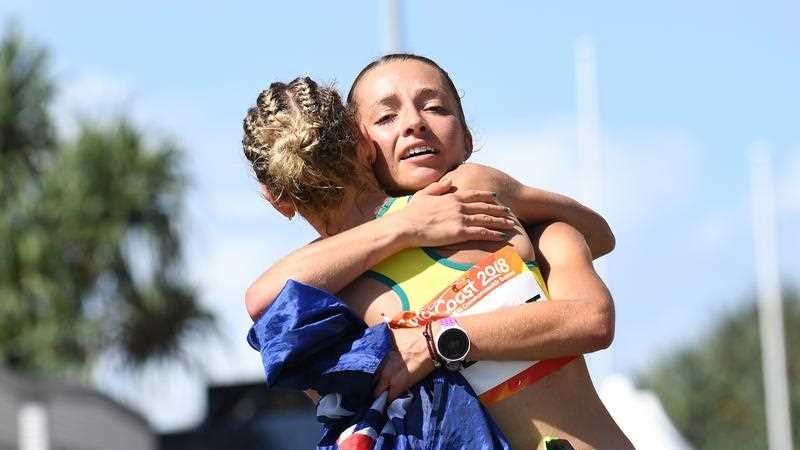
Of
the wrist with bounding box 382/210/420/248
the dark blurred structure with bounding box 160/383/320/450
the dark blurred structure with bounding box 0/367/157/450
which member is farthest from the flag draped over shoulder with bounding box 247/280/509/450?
the dark blurred structure with bounding box 160/383/320/450

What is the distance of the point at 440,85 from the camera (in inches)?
143

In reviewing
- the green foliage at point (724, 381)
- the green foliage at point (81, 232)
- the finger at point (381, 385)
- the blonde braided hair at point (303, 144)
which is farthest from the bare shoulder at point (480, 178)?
the green foliage at point (724, 381)

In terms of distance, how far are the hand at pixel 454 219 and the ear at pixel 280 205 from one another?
277 mm

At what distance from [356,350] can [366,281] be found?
199mm

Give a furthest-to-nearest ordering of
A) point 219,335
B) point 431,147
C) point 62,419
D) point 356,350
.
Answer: point 219,335 < point 62,419 < point 431,147 < point 356,350

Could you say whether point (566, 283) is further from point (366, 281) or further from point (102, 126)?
point (102, 126)

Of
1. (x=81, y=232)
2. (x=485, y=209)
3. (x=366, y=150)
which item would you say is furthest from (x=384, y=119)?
(x=81, y=232)

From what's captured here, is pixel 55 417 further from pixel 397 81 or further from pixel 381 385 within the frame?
pixel 381 385

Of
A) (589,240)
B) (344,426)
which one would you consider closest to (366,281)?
(344,426)

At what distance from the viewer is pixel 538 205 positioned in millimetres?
3607

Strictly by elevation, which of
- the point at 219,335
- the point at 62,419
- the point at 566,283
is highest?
the point at 219,335

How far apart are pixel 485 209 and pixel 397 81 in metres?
0.38

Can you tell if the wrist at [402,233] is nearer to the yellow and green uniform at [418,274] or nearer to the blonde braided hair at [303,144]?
the yellow and green uniform at [418,274]

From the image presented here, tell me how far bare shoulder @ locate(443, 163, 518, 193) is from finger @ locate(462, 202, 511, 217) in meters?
0.07
